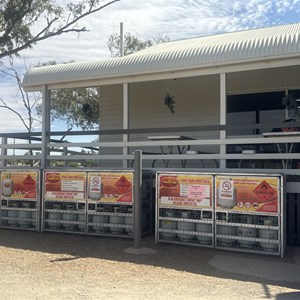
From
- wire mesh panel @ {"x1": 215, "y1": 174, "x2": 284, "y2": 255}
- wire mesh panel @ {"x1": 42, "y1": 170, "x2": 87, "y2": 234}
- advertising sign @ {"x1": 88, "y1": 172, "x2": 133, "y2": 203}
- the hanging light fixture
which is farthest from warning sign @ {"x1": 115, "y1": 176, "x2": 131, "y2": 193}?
the hanging light fixture

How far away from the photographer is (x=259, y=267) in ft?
20.4

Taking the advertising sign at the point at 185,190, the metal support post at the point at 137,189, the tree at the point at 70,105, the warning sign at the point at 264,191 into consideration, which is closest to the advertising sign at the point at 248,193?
the warning sign at the point at 264,191

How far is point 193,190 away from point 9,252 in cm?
331

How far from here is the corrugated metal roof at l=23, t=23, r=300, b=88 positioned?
7.21 meters

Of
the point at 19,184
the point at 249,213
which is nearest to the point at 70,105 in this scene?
the point at 19,184

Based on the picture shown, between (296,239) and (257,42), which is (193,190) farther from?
(257,42)

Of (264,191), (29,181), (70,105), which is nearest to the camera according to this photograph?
(264,191)

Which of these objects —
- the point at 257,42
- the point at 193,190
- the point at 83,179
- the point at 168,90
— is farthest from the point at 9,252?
the point at 168,90

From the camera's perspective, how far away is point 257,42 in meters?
7.43

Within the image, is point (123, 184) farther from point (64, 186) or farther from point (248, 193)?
point (248, 193)

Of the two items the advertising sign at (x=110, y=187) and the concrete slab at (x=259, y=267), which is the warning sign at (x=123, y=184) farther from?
the concrete slab at (x=259, y=267)

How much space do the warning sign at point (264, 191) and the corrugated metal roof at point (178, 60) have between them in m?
2.19

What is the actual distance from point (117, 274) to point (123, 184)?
7.86ft

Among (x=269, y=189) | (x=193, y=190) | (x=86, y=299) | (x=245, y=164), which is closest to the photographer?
(x=86, y=299)
